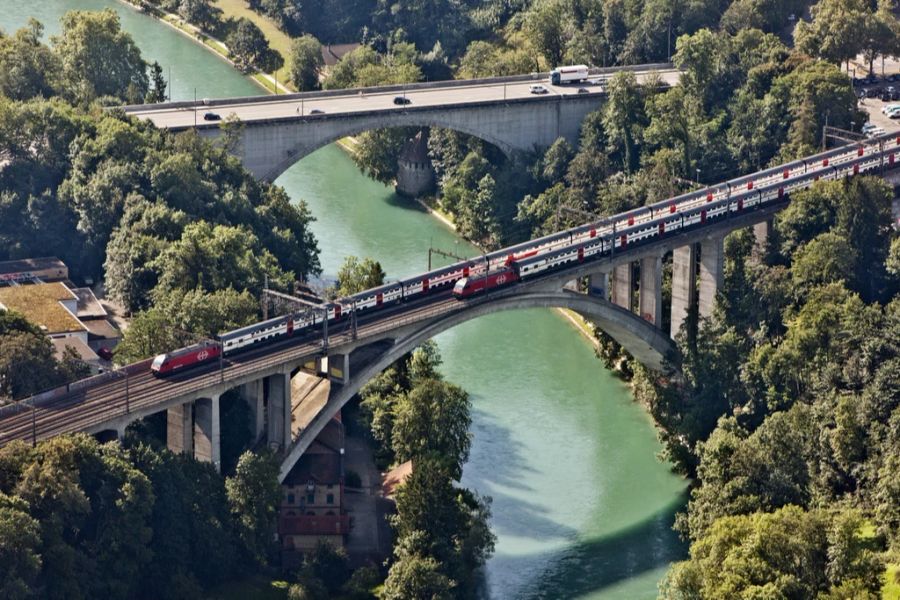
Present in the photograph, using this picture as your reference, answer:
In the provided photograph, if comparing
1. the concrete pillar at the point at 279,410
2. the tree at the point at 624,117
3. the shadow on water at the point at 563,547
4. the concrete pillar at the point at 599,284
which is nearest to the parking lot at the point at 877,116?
the tree at the point at 624,117

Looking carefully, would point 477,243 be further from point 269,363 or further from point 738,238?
point 269,363

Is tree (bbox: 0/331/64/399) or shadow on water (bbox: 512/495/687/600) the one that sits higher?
tree (bbox: 0/331/64/399)

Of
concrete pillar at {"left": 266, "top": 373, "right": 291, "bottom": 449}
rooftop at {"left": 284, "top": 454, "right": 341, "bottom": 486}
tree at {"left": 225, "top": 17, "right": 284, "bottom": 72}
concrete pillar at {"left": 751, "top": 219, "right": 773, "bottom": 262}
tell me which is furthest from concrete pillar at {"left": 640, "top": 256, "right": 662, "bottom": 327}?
tree at {"left": 225, "top": 17, "right": 284, "bottom": 72}

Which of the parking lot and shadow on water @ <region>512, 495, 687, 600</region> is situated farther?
the parking lot

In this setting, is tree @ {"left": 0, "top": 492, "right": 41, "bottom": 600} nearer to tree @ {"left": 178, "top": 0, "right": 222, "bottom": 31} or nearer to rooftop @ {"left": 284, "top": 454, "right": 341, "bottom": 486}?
rooftop @ {"left": 284, "top": 454, "right": 341, "bottom": 486}

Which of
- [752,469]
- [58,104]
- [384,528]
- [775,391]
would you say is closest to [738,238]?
[775,391]

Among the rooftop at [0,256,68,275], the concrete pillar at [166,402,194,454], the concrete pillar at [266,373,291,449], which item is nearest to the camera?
the concrete pillar at [166,402,194,454]

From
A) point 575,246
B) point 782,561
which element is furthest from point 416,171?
point 782,561

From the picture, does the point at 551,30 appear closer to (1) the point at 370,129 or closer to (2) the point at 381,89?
(2) the point at 381,89

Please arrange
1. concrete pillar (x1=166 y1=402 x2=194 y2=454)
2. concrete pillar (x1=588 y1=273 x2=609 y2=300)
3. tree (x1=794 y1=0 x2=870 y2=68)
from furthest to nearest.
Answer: tree (x1=794 y1=0 x2=870 y2=68), concrete pillar (x1=588 y1=273 x2=609 y2=300), concrete pillar (x1=166 y1=402 x2=194 y2=454)
